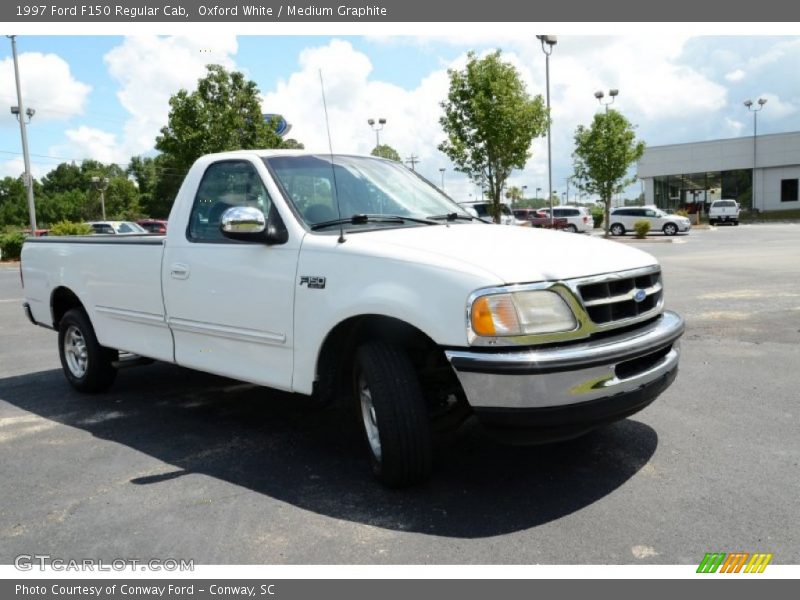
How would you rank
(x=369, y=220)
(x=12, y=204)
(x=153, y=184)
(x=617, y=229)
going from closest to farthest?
(x=369, y=220) → (x=617, y=229) → (x=153, y=184) → (x=12, y=204)

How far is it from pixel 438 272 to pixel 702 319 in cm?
643

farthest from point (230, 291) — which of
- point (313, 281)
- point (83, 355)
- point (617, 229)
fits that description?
point (617, 229)

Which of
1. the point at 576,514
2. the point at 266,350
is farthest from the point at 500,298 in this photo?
the point at 266,350

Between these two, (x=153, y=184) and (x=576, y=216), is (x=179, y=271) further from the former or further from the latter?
(x=153, y=184)

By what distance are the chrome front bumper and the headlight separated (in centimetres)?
10

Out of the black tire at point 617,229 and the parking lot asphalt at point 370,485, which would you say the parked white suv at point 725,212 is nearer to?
the black tire at point 617,229

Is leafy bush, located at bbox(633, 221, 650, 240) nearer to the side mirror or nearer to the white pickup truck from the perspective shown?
the white pickup truck

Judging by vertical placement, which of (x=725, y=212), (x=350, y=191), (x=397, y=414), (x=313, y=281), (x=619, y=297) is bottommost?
(x=397, y=414)

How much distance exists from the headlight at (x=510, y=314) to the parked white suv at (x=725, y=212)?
46037mm

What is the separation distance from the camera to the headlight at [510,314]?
131 inches

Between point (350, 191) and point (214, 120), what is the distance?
26.5m

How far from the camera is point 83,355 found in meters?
6.36

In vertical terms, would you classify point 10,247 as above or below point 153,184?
below

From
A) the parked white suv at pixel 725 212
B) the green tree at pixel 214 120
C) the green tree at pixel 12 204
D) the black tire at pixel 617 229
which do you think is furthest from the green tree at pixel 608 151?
the green tree at pixel 12 204
